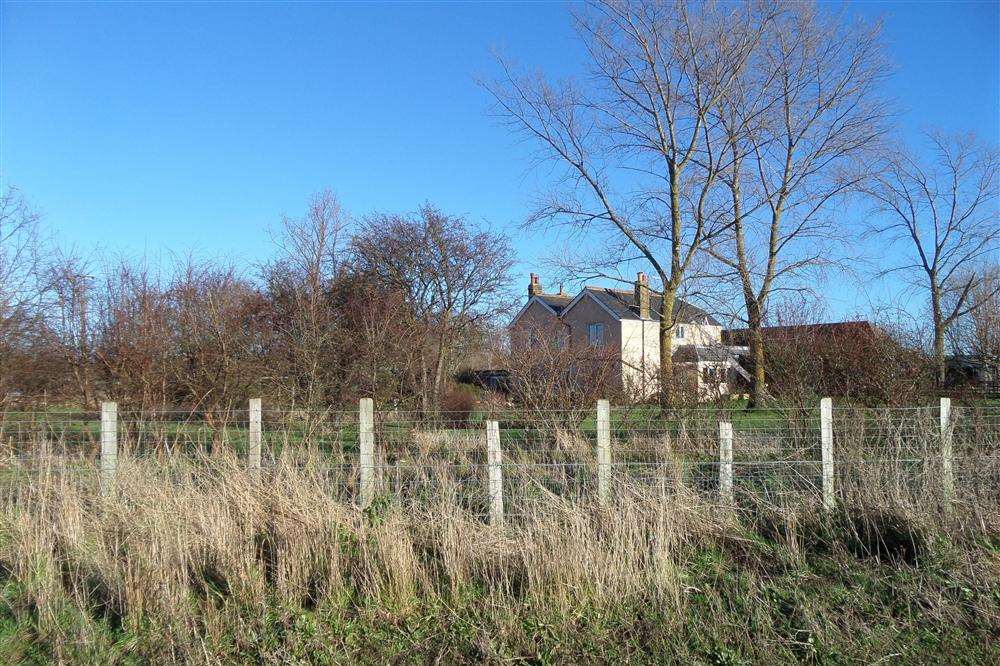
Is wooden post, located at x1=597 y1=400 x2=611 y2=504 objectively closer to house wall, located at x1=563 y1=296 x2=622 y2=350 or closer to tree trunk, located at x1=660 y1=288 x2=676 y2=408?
tree trunk, located at x1=660 y1=288 x2=676 y2=408

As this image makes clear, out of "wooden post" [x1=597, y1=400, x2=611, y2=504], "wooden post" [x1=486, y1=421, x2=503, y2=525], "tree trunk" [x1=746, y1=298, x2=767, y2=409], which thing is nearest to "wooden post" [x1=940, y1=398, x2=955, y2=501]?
"wooden post" [x1=597, y1=400, x2=611, y2=504]

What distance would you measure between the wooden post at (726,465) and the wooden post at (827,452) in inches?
28.2

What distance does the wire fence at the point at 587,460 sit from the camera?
5973mm

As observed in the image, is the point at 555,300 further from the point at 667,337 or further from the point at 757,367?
the point at 757,367

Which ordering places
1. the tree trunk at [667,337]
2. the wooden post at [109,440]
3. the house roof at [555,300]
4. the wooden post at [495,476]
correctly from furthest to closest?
the house roof at [555,300], the tree trunk at [667,337], the wooden post at [109,440], the wooden post at [495,476]

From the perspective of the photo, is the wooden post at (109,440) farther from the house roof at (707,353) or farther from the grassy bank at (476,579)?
the house roof at (707,353)

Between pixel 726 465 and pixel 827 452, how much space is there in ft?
3.06

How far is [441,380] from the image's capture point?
14.8 m

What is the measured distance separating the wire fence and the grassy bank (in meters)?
0.22

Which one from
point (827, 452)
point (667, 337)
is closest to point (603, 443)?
point (827, 452)

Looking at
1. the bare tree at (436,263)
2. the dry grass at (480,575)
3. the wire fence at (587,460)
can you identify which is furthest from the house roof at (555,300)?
the dry grass at (480,575)

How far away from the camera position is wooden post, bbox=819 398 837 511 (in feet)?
19.5

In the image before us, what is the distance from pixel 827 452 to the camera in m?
6.84

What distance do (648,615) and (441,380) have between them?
10.6 meters
